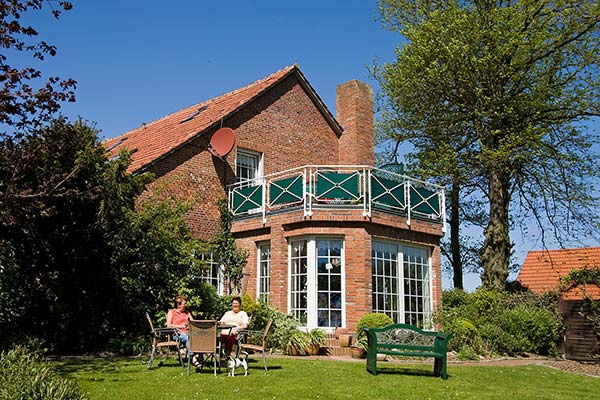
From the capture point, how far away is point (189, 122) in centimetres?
2089

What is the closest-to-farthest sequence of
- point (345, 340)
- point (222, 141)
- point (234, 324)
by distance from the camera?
1. point (234, 324)
2. point (345, 340)
3. point (222, 141)

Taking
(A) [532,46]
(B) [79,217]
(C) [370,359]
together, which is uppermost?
(A) [532,46]

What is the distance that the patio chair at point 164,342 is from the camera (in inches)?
439

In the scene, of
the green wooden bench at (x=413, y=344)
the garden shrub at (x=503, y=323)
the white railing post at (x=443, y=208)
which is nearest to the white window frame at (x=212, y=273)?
the garden shrub at (x=503, y=323)

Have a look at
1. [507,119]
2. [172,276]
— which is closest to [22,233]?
[172,276]

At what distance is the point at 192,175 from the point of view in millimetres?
17922

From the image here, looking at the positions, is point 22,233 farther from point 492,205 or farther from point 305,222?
point 492,205

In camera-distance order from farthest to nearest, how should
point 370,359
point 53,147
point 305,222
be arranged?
point 305,222 < point 53,147 < point 370,359

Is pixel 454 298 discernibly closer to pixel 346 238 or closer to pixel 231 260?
pixel 346 238

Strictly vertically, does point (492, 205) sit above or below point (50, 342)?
above

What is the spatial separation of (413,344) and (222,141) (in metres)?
9.27

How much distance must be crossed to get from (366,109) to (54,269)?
12857 millimetres

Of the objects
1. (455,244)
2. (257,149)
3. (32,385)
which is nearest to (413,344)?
(32,385)

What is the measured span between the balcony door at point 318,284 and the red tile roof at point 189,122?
5.08 metres
